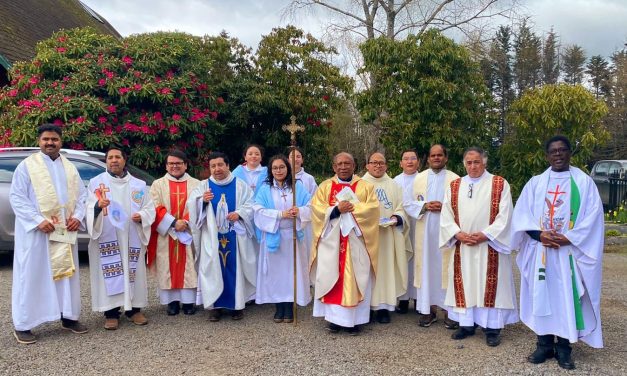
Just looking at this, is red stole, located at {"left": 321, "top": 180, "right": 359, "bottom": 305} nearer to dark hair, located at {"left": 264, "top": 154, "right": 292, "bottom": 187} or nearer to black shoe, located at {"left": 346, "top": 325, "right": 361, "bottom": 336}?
black shoe, located at {"left": 346, "top": 325, "right": 361, "bottom": 336}

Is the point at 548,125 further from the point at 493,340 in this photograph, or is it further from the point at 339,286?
the point at 339,286

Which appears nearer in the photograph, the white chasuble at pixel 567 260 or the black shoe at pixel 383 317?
the white chasuble at pixel 567 260

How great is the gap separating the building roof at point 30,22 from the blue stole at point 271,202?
34.2 ft

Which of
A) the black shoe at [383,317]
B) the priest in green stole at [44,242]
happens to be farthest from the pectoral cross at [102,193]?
the black shoe at [383,317]

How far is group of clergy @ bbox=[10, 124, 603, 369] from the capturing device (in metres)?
4.32

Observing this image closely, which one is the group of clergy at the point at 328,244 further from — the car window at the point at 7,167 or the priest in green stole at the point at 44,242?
the car window at the point at 7,167

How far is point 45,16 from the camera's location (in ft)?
61.3

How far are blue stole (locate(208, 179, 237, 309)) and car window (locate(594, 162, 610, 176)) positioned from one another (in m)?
15.3

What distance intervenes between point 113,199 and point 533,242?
403cm

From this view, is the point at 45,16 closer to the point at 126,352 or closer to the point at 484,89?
the point at 484,89

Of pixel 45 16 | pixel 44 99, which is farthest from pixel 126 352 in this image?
pixel 45 16

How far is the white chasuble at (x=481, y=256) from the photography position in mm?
4801

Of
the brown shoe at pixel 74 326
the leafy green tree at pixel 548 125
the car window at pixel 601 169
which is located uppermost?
the leafy green tree at pixel 548 125

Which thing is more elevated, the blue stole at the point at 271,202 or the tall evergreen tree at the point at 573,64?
the tall evergreen tree at the point at 573,64
